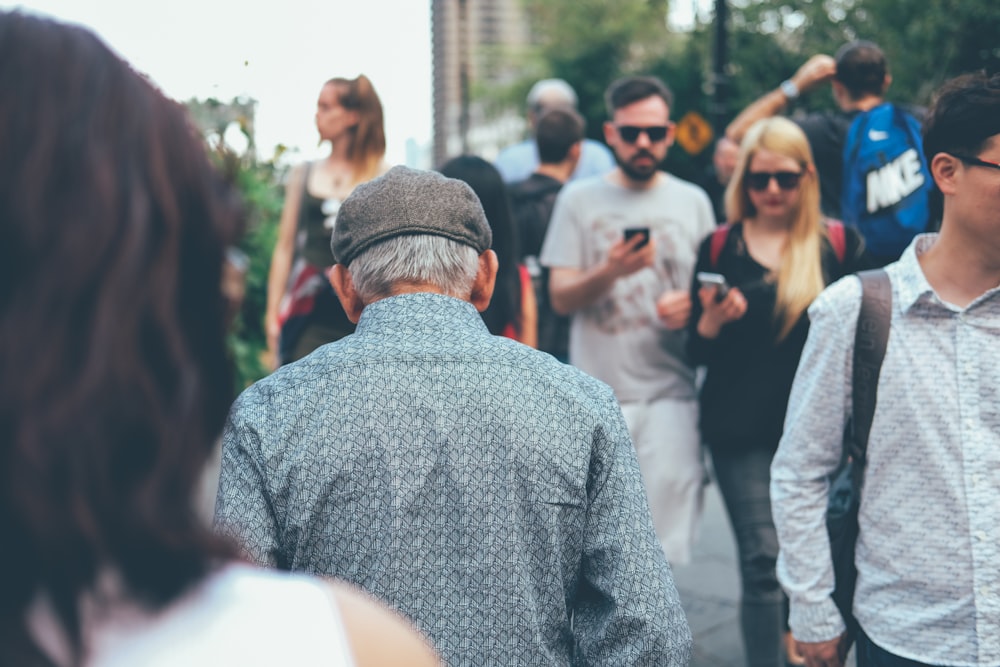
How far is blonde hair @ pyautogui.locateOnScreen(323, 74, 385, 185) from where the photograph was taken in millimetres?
4875

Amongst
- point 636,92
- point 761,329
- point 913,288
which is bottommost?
point 761,329

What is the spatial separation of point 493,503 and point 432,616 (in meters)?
0.20

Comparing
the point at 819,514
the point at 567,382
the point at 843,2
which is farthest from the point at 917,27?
the point at 567,382

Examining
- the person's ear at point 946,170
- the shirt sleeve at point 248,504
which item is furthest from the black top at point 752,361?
the shirt sleeve at point 248,504

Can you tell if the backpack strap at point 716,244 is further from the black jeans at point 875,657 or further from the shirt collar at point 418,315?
the shirt collar at point 418,315

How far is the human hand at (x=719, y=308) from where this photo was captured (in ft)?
13.2

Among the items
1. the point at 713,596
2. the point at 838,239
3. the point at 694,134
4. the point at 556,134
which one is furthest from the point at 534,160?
the point at 694,134

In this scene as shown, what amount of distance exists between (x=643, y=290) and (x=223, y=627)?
379 cm

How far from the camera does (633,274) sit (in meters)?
4.56

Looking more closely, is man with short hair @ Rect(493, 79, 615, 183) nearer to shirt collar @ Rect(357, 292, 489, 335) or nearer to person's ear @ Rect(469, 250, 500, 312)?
person's ear @ Rect(469, 250, 500, 312)

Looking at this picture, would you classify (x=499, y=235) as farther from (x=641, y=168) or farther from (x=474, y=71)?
(x=474, y=71)

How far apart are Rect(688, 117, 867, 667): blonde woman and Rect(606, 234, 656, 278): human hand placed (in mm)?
283

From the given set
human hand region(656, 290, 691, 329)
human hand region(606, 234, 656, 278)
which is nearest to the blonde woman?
human hand region(656, 290, 691, 329)

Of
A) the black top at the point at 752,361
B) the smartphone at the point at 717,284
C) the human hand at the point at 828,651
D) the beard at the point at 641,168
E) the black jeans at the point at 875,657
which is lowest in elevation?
the human hand at the point at 828,651
